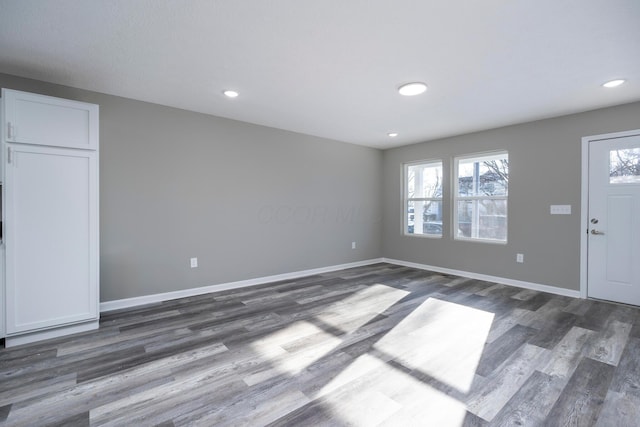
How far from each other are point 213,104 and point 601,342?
450cm

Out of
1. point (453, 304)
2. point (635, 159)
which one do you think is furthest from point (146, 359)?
point (635, 159)

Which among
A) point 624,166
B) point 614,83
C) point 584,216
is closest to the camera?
point 614,83

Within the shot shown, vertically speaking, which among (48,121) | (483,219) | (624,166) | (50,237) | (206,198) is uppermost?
(48,121)

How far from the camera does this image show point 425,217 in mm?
5582

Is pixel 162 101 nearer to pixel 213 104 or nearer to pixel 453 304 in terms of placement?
pixel 213 104

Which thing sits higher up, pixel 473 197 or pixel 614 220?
pixel 473 197

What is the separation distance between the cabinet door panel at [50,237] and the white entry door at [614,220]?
5580 mm

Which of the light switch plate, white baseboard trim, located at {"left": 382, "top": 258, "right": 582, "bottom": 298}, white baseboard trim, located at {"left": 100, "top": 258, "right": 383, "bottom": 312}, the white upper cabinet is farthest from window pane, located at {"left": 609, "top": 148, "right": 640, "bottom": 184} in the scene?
the white upper cabinet

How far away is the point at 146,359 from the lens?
2.21m

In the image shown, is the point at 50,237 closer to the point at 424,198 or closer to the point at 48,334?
the point at 48,334

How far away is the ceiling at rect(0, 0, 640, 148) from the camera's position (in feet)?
6.11

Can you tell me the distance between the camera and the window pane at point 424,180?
213 inches

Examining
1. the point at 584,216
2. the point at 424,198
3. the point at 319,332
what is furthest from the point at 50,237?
the point at 584,216

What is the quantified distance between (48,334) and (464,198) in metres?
5.50
